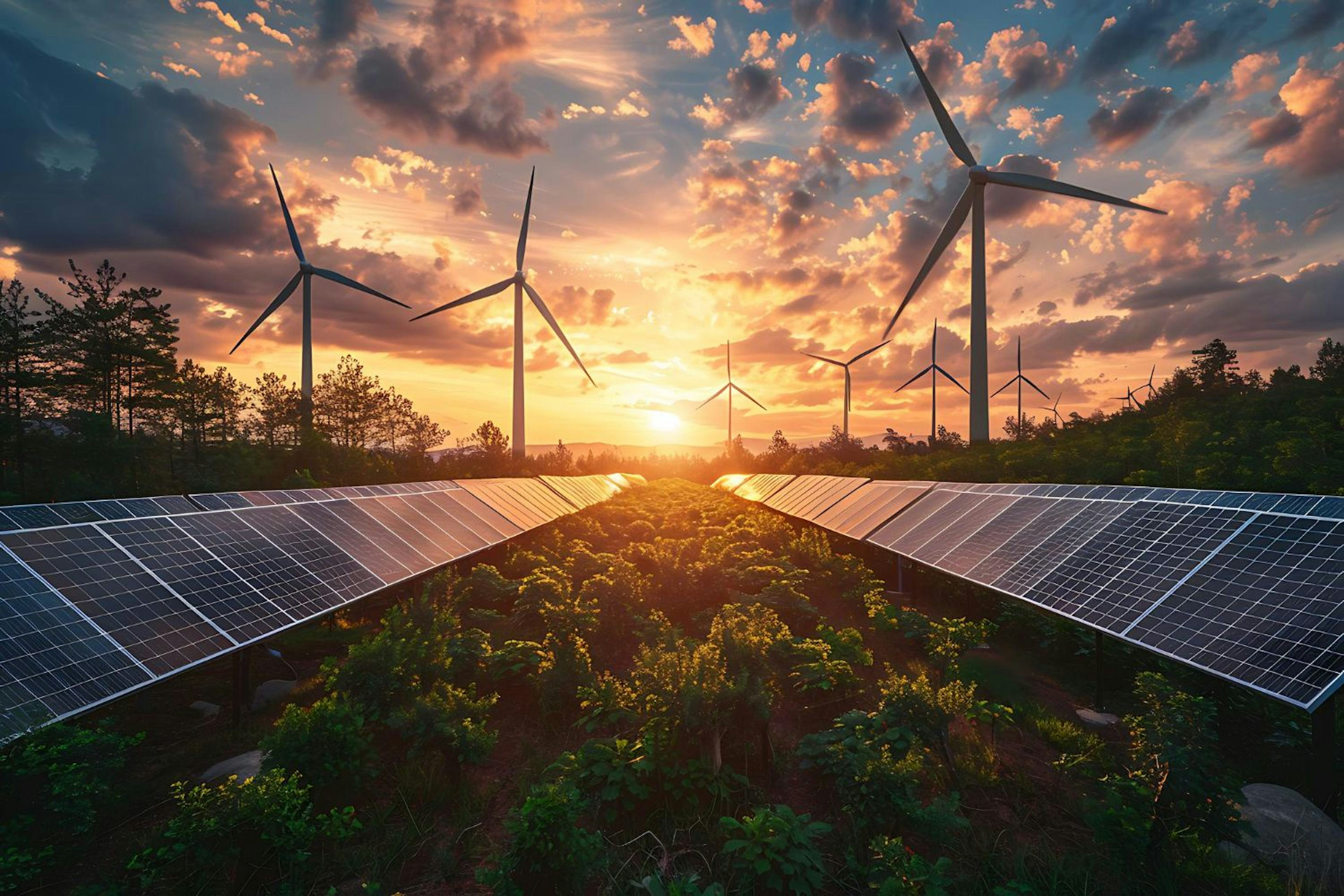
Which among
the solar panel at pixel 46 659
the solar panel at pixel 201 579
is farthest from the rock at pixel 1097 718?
the solar panel at pixel 46 659

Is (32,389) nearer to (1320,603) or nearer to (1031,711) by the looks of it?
(1031,711)

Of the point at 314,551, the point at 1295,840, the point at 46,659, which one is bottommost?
the point at 1295,840

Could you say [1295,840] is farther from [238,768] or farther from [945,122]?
[945,122]

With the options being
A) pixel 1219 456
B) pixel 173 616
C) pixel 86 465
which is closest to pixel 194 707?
→ pixel 173 616

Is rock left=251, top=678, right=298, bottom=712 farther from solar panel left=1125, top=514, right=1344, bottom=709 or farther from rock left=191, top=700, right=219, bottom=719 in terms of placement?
solar panel left=1125, top=514, right=1344, bottom=709

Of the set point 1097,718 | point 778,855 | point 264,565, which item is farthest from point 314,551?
point 1097,718
